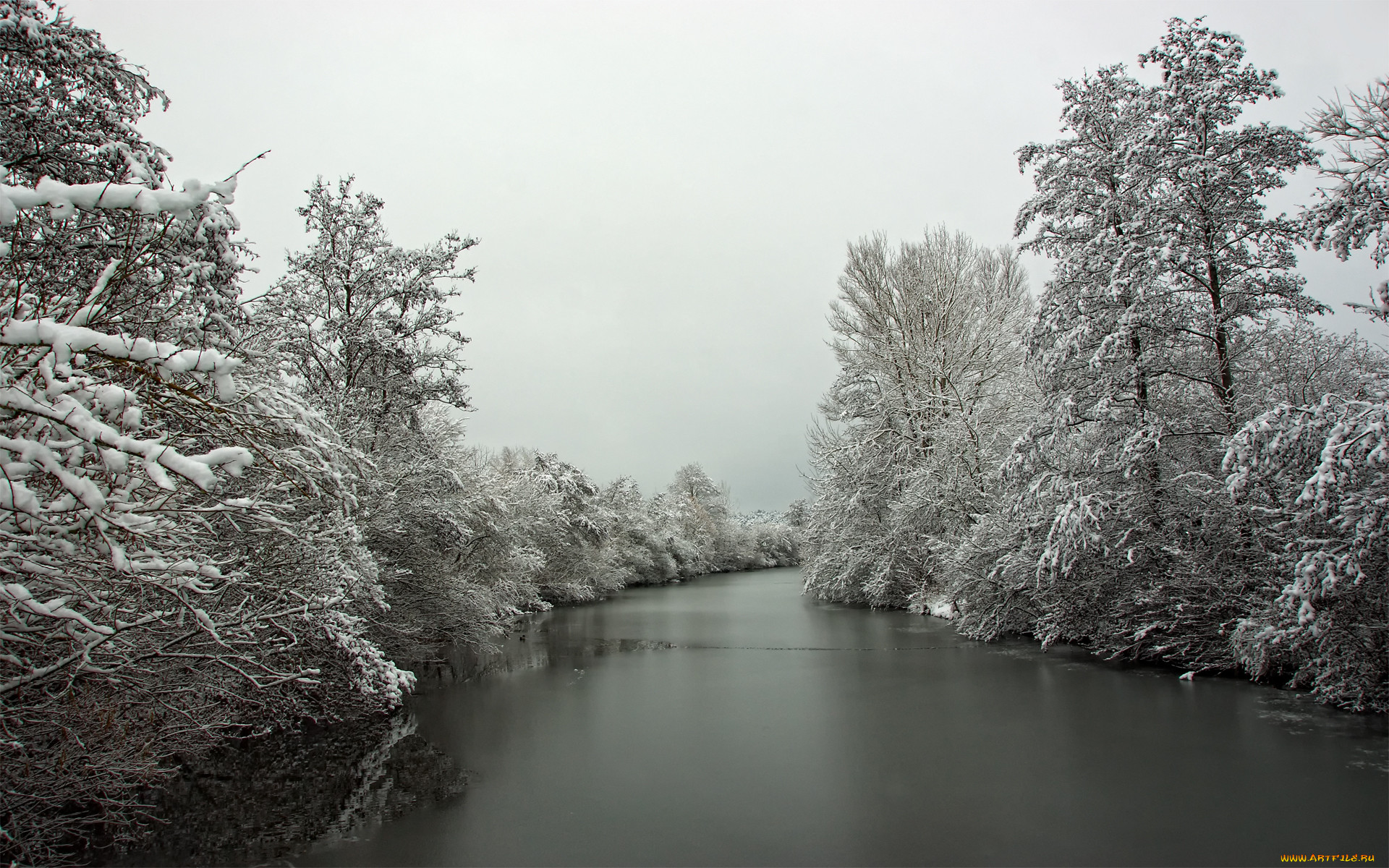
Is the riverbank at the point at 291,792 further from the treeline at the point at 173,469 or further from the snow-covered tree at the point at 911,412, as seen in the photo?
the snow-covered tree at the point at 911,412

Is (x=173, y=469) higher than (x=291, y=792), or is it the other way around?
(x=173, y=469)

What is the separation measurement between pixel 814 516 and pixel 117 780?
18.5m

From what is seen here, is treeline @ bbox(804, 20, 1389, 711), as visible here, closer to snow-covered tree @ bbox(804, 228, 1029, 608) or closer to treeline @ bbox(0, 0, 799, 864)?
snow-covered tree @ bbox(804, 228, 1029, 608)

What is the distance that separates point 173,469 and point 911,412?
670 inches

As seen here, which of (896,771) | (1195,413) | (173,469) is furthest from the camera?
(1195,413)

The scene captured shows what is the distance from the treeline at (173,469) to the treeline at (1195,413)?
8.40 meters

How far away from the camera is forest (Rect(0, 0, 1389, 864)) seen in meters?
2.76

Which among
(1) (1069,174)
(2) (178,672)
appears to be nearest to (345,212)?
(2) (178,672)

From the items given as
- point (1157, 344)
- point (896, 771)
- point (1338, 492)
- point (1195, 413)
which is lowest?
point (896, 771)

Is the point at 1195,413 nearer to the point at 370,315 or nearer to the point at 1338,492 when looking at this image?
the point at 1338,492

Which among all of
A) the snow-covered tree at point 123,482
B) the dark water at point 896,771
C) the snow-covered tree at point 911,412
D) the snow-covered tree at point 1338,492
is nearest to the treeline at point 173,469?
the snow-covered tree at point 123,482

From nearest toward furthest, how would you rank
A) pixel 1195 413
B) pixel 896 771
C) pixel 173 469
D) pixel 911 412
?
pixel 173 469
pixel 896 771
pixel 1195 413
pixel 911 412

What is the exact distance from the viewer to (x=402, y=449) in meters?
11.3

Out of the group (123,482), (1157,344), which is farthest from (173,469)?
A: (1157,344)
